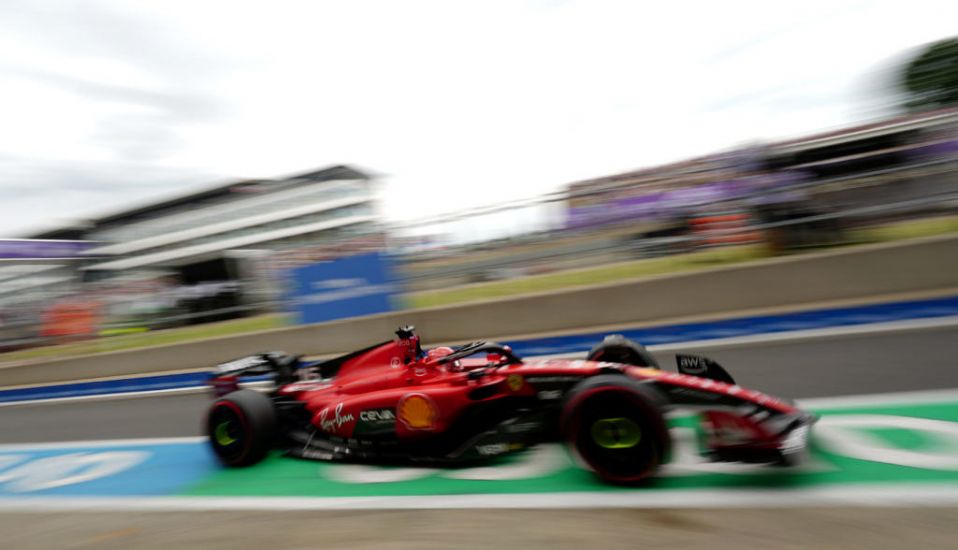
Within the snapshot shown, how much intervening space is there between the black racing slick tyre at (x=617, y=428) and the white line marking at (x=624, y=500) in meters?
0.15

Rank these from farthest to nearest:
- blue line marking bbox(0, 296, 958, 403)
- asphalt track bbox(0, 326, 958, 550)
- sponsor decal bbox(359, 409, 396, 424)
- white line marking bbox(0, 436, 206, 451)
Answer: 1. blue line marking bbox(0, 296, 958, 403)
2. white line marking bbox(0, 436, 206, 451)
3. sponsor decal bbox(359, 409, 396, 424)
4. asphalt track bbox(0, 326, 958, 550)

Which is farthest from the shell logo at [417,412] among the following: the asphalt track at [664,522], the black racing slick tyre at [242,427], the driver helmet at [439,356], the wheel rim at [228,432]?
the wheel rim at [228,432]

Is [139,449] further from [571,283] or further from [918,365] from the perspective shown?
[918,365]

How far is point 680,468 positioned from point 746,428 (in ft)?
1.99

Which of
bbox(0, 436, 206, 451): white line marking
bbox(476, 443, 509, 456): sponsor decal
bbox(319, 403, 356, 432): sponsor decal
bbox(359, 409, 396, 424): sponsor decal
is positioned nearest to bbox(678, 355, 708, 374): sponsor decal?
bbox(476, 443, 509, 456): sponsor decal

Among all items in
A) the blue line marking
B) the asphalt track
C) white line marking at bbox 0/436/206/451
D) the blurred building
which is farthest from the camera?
Result: the blurred building

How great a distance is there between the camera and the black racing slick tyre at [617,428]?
289cm

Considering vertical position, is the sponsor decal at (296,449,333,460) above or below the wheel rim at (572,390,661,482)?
below

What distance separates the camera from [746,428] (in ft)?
9.11

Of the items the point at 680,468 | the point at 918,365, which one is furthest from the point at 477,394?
the point at 918,365

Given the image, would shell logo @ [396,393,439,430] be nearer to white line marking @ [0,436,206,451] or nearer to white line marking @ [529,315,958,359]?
white line marking @ [529,315,958,359]

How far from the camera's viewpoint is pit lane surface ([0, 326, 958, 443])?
4383 millimetres

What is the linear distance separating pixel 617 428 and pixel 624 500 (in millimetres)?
373

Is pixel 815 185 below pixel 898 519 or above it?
above
